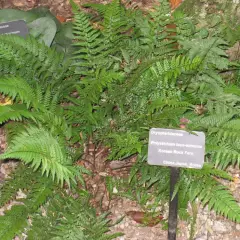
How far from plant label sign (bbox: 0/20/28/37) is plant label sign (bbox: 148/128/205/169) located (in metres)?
1.60

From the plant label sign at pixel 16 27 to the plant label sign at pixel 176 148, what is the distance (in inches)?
62.9

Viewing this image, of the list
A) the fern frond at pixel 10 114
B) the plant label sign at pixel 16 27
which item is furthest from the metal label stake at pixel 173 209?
the plant label sign at pixel 16 27

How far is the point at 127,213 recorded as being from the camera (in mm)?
3207

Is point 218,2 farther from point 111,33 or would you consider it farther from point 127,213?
point 127,213

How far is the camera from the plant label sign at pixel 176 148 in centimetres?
263

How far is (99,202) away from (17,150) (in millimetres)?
1154

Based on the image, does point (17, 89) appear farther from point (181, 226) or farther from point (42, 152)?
point (181, 226)

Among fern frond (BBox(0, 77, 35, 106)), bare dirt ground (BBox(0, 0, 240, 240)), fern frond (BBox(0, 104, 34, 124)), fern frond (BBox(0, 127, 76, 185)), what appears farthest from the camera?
bare dirt ground (BBox(0, 0, 240, 240))

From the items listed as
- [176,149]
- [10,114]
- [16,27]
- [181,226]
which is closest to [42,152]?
[10,114]

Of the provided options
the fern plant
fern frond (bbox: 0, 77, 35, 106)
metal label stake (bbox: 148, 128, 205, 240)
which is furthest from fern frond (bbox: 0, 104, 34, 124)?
metal label stake (bbox: 148, 128, 205, 240)

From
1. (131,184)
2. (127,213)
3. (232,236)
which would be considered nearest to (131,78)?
(131,184)

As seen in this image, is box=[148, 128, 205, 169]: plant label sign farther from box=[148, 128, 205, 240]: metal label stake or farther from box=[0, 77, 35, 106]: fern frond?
box=[0, 77, 35, 106]: fern frond

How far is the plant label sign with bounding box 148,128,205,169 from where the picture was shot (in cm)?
263

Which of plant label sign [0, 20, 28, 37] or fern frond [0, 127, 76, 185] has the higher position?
plant label sign [0, 20, 28, 37]
